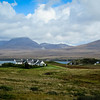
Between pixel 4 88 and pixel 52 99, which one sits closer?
pixel 52 99

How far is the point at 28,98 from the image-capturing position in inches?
765

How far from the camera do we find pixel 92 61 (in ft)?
469

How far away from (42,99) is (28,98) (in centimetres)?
149

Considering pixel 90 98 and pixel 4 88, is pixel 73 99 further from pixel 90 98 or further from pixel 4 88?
pixel 4 88

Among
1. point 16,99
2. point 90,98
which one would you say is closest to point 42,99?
point 16,99

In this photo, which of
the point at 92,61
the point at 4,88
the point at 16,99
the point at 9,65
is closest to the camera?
the point at 16,99

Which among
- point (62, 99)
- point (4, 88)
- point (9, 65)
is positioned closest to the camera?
point (62, 99)

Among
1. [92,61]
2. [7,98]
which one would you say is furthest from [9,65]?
[92,61]

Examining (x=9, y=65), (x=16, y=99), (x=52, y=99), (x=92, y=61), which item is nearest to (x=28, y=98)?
(x=16, y=99)

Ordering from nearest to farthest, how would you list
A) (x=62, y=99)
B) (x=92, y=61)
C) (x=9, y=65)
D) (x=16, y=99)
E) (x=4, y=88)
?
(x=16, y=99)
(x=62, y=99)
(x=4, y=88)
(x=9, y=65)
(x=92, y=61)

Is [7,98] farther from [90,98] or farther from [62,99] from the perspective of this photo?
[90,98]

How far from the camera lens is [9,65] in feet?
274

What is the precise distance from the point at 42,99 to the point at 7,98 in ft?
12.0

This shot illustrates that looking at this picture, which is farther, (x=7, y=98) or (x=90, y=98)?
(x=90, y=98)
